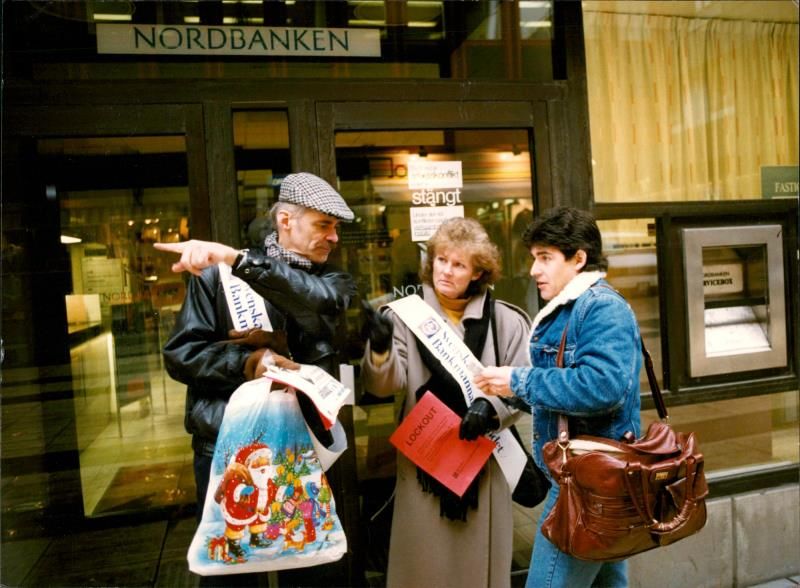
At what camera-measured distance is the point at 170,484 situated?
4.02 m

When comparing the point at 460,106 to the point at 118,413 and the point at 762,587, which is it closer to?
the point at 118,413

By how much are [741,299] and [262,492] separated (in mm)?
3383

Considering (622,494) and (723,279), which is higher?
(723,279)

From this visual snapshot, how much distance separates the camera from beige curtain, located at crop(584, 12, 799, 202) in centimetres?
407

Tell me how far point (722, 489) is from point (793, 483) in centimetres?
51

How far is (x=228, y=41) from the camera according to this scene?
3482mm

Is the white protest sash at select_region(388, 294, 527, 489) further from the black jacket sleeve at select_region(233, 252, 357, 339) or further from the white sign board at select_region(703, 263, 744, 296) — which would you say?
the white sign board at select_region(703, 263, 744, 296)

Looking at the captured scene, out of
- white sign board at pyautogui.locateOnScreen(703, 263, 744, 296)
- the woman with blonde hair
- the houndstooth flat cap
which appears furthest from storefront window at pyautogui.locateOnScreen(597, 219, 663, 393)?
the houndstooth flat cap

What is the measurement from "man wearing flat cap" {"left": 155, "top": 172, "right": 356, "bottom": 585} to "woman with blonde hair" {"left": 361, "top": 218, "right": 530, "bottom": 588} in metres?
0.42

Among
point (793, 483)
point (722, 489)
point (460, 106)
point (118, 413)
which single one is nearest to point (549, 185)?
point (460, 106)

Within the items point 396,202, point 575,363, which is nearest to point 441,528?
point 575,363

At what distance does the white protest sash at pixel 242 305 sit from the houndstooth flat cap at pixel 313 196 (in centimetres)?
38

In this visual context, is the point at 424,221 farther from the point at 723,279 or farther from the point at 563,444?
the point at 723,279

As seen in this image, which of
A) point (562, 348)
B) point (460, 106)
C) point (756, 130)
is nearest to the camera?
point (562, 348)
